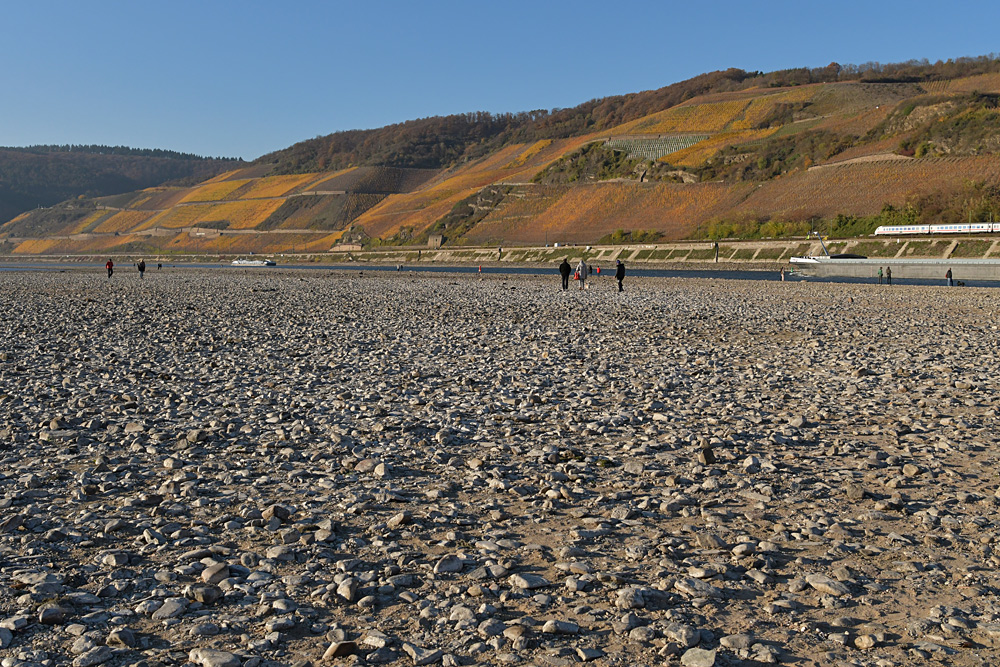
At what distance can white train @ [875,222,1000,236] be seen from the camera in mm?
76556

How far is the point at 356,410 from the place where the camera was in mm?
12000

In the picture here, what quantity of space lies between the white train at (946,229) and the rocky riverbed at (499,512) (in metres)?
70.5

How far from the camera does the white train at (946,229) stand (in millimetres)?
76556

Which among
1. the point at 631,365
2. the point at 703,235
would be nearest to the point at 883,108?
the point at 703,235

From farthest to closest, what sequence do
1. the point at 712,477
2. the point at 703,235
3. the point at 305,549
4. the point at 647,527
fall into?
the point at 703,235
the point at 712,477
the point at 647,527
the point at 305,549

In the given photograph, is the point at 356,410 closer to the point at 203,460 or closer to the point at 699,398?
the point at 203,460

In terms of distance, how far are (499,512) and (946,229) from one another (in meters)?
86.7

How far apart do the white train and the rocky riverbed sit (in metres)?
70.5

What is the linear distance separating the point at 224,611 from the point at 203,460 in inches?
165

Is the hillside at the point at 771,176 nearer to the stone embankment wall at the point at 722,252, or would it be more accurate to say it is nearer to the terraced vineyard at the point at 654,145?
the terraced vineyard at the point at 654,145

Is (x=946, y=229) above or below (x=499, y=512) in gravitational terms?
above

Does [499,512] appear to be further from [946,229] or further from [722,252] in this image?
[722,252]

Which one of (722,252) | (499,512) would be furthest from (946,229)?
(499,512)

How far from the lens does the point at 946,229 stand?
3157 inches
